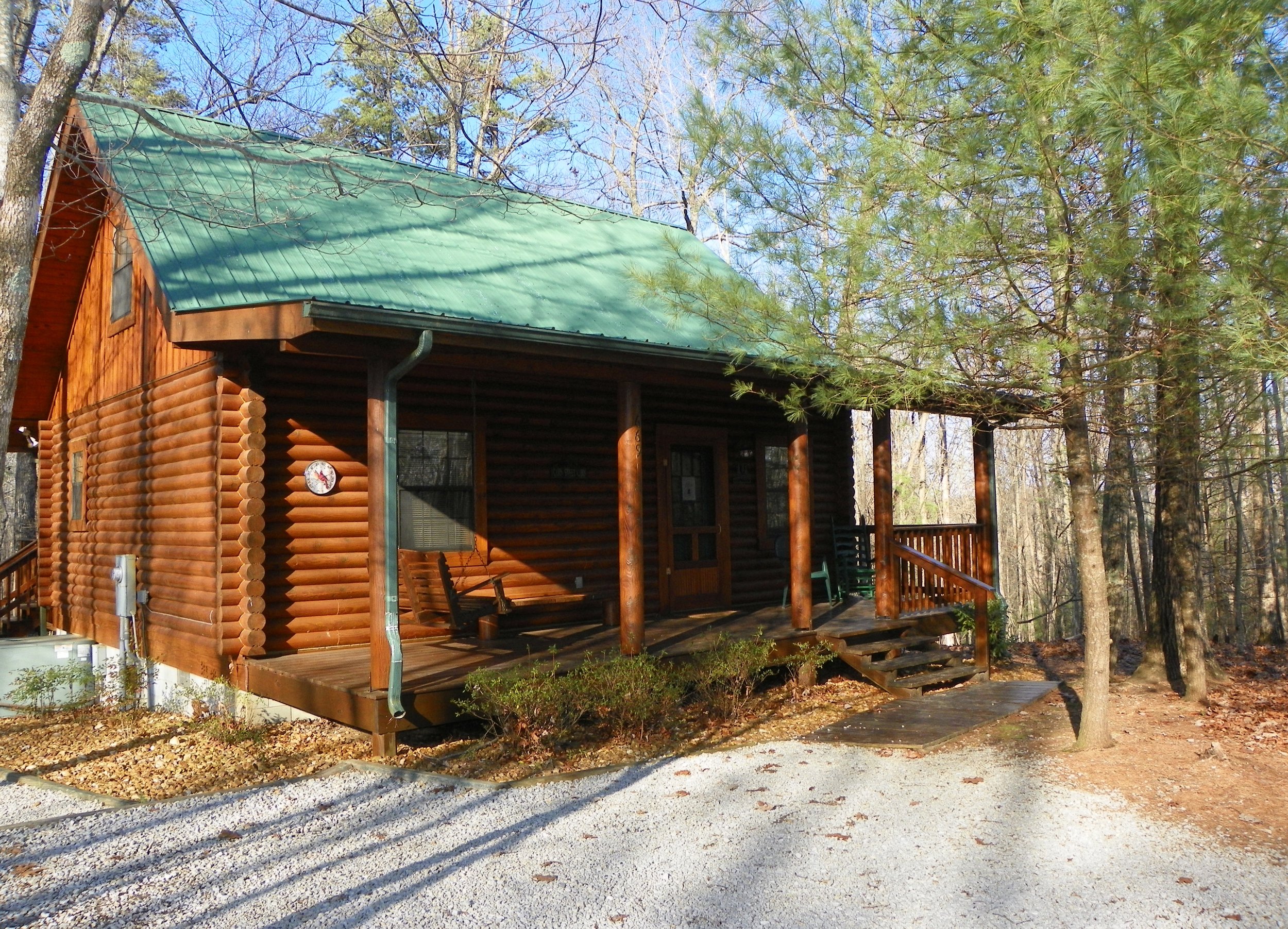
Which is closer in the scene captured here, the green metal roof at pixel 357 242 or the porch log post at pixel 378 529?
the porch log post at pixel 378 529

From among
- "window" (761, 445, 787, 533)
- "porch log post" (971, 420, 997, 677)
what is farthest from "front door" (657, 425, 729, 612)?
"porch log post" (971, 420, 997, 677)

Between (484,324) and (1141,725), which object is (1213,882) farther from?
(484,324)

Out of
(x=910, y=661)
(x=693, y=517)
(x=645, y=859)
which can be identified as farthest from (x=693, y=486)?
(x=645, y=859)

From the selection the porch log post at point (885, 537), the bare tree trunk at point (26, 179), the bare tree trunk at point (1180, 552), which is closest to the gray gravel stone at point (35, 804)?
the bare tree trunk at point (26, 179)

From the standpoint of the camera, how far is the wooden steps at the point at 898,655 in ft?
30.2

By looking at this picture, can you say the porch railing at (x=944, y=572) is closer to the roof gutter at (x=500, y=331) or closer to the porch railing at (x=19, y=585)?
the roof gutter at (x=500, y=331)

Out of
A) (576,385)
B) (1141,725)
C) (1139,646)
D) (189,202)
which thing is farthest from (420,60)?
(1139,646)

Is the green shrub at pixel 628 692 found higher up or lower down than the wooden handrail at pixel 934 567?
lower down

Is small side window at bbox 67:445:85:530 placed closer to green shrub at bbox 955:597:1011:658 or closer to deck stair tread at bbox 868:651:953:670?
deck stair tread at bbox 868:651:953:670

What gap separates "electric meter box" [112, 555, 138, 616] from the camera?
362 inches

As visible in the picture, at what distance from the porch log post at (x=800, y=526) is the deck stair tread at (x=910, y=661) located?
76 cm

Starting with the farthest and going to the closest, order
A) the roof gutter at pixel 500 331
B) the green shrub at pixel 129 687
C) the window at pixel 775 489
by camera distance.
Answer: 1. the window at pixel 775 489
2. the green shrub at pixel 129 687
3. the roof gutter at pixel 500 331

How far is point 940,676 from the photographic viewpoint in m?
9.61

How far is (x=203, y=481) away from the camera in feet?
27.9
